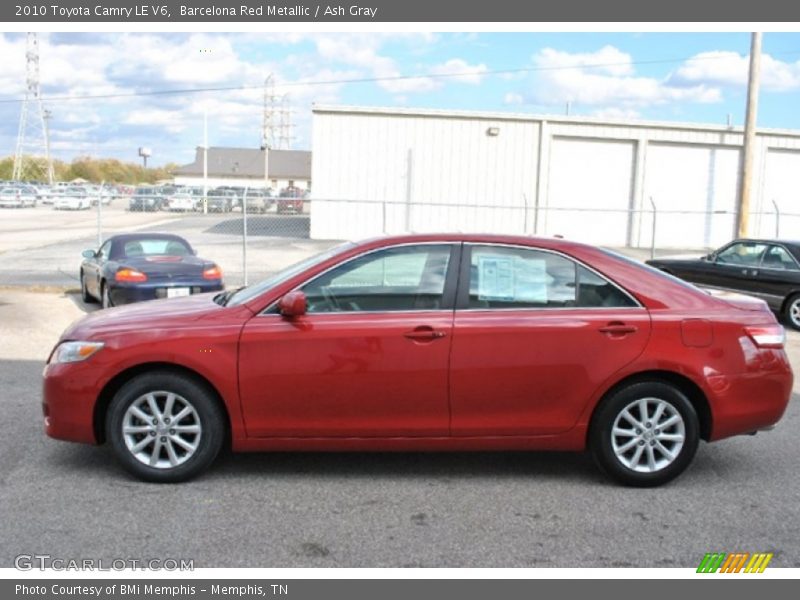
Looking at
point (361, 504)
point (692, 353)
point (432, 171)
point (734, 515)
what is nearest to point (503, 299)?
point (692, 353)

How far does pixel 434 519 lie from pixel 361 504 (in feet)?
1.51

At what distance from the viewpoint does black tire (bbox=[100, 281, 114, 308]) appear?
10.9m

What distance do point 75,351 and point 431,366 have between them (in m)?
2.16

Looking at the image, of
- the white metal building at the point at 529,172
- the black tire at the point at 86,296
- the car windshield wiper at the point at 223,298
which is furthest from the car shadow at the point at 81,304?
the white metal building at the point at 529,172

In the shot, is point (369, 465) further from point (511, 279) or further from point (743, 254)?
point (743, 254)

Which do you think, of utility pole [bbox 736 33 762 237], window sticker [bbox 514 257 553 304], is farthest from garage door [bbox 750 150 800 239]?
window sticker [bbox 514 257 553 304]

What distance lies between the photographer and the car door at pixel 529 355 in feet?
16.1

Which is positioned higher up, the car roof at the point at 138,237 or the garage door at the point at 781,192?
the garage door at the point at 781,192

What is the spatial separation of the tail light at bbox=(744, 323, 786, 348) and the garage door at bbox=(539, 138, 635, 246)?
76.9 feet

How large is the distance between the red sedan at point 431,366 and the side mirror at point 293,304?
0.01 meters

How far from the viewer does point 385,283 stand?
5.07 m

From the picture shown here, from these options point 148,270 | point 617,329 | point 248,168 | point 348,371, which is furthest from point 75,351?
point 248,168

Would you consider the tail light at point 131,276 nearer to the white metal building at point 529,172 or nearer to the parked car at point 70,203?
the white metal building at point 529,172

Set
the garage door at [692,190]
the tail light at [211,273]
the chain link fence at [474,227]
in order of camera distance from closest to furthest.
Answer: the tail light at [211,273] → the chain link fence at [474,227] → the garage door at [692,190]
